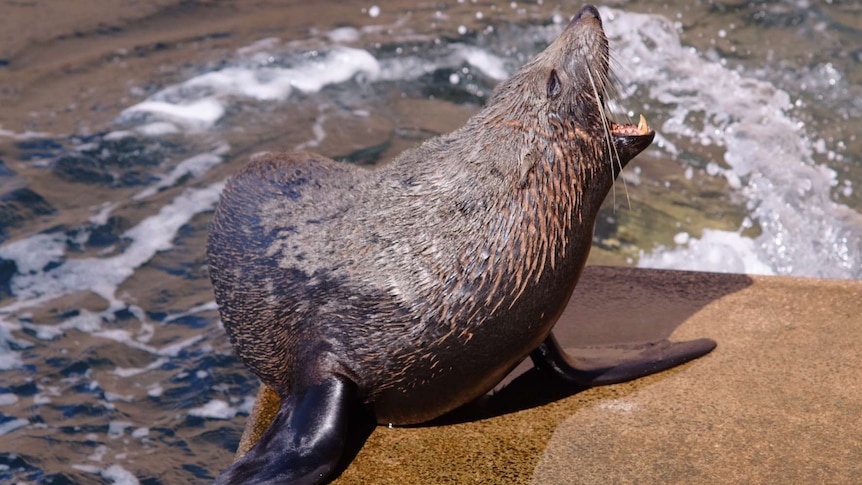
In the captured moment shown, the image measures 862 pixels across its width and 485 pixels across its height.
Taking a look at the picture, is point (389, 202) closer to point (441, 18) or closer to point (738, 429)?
point (738, 429)

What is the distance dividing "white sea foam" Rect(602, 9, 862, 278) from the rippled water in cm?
2

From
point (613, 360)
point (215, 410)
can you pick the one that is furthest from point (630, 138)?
point (215, 410)

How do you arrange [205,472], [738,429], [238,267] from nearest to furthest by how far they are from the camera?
[738,429] < [238,267] < [205,472]

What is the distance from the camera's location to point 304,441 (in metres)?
3.50

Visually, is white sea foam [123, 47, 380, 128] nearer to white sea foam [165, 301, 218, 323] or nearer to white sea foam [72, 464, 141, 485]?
white sea foam [165, 301, 218, 323]

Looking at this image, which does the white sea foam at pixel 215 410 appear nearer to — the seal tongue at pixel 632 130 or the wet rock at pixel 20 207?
the wet rock at pixel 20 207

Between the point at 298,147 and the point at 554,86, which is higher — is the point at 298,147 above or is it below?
below

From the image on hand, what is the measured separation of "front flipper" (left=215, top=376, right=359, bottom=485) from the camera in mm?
3408

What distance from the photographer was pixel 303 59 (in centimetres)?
963

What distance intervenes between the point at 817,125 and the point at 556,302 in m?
5.29

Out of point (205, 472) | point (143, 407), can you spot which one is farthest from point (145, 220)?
point (205, 472)

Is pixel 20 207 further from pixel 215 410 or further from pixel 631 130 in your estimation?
pixel 631 130

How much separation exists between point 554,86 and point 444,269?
83 centimetres

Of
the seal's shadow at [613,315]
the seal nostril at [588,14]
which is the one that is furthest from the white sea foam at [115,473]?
the seal nostril at [588,14]
